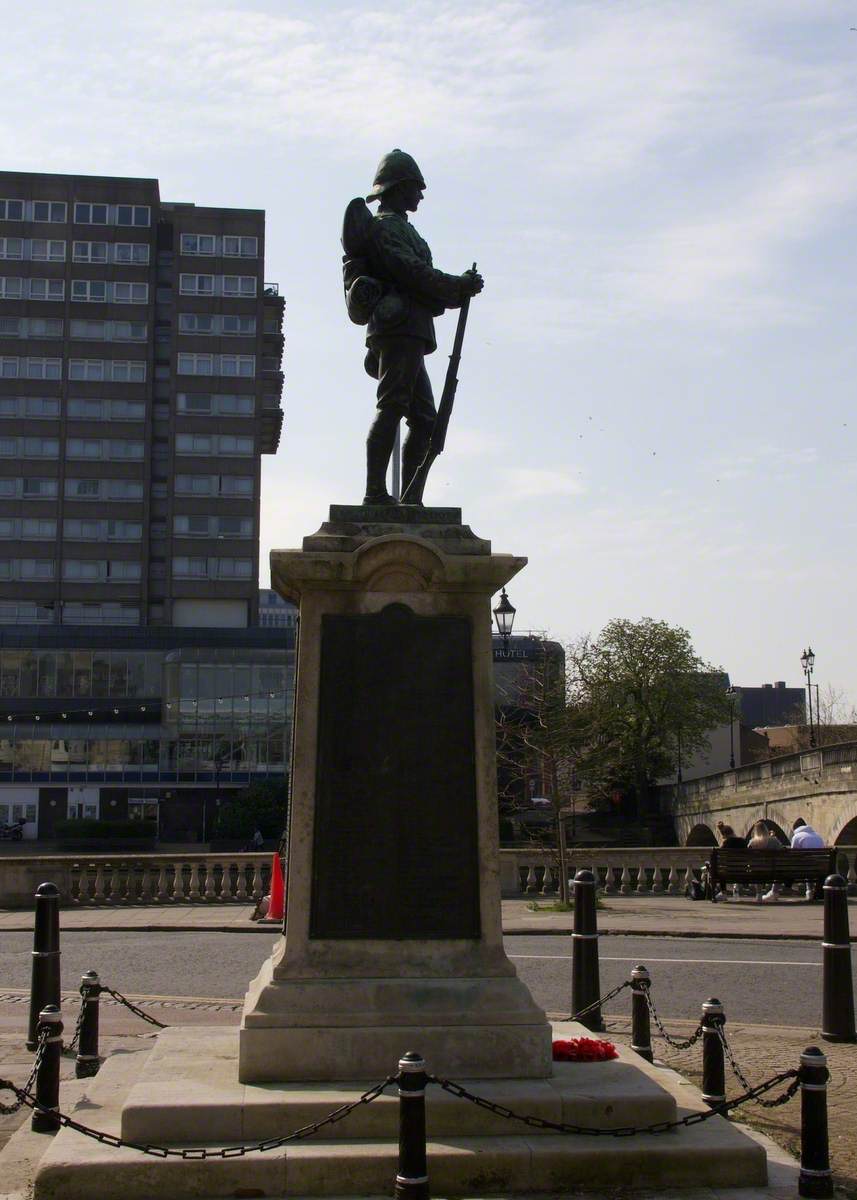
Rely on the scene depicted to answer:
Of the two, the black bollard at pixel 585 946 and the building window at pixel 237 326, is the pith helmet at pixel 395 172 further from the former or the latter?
the building window at pixel 237 326

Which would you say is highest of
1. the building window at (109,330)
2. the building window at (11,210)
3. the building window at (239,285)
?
the building window at (11,210)

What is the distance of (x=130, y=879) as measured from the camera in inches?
1002

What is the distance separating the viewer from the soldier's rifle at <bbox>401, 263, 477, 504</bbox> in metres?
9.66

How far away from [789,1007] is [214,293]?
293 ft

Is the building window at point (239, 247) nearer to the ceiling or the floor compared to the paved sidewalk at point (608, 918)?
nearer to the ceiling

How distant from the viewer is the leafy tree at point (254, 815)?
171 ft

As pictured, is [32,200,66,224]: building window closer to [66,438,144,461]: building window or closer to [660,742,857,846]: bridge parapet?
[66,438,144,461]: building window

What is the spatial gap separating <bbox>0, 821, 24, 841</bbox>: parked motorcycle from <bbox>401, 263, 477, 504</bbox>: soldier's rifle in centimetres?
6878

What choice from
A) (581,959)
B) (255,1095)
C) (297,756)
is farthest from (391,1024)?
(581,959)

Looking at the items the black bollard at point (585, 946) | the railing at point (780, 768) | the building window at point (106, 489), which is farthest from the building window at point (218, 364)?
the black bollard at point (585, 946)

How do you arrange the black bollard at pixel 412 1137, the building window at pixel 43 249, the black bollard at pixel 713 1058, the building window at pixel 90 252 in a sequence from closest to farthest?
the black bollard at pixel 412 1137
the black bollard at pixel 713 1058
the building window at pixel 43 249
the building window at pixel 90 252

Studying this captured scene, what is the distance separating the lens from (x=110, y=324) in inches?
3780

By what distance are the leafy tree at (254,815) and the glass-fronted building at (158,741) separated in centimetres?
1759

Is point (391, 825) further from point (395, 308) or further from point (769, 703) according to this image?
point (769, 703)
